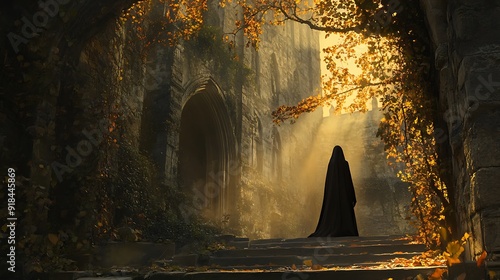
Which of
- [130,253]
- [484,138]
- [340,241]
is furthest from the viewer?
[340,241]

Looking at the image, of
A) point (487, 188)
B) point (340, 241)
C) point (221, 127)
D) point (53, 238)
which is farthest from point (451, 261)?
point (221, 127)

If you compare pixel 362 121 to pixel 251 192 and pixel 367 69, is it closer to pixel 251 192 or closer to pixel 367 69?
pixel 251 192

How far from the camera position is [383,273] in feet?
14.6

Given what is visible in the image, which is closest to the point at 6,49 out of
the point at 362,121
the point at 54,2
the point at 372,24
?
the point at 54,2

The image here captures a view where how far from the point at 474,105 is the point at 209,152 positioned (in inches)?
517

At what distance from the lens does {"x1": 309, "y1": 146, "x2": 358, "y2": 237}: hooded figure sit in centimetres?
959

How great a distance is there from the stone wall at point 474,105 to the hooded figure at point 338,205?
A: 5126 millimetres

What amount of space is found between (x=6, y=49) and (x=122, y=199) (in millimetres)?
4602

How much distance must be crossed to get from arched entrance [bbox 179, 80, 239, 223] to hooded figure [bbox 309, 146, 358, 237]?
6378mm

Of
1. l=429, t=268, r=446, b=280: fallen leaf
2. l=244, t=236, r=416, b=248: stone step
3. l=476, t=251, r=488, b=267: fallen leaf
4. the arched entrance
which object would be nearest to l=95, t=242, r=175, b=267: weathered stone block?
l=244, t=236, r=416, b=248: stone step

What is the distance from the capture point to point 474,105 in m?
3.72

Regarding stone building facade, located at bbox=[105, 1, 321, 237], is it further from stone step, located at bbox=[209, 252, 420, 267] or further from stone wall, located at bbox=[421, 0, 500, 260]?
stone wall, located at bbox=[421, 0, 500, 260]

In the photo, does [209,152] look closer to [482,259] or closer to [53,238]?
[53,238]

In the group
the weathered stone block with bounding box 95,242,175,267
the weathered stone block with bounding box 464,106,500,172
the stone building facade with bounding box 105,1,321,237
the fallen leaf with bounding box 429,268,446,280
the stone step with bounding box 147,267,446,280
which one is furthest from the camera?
the stone building facade with bounding box 105,1,321,237
